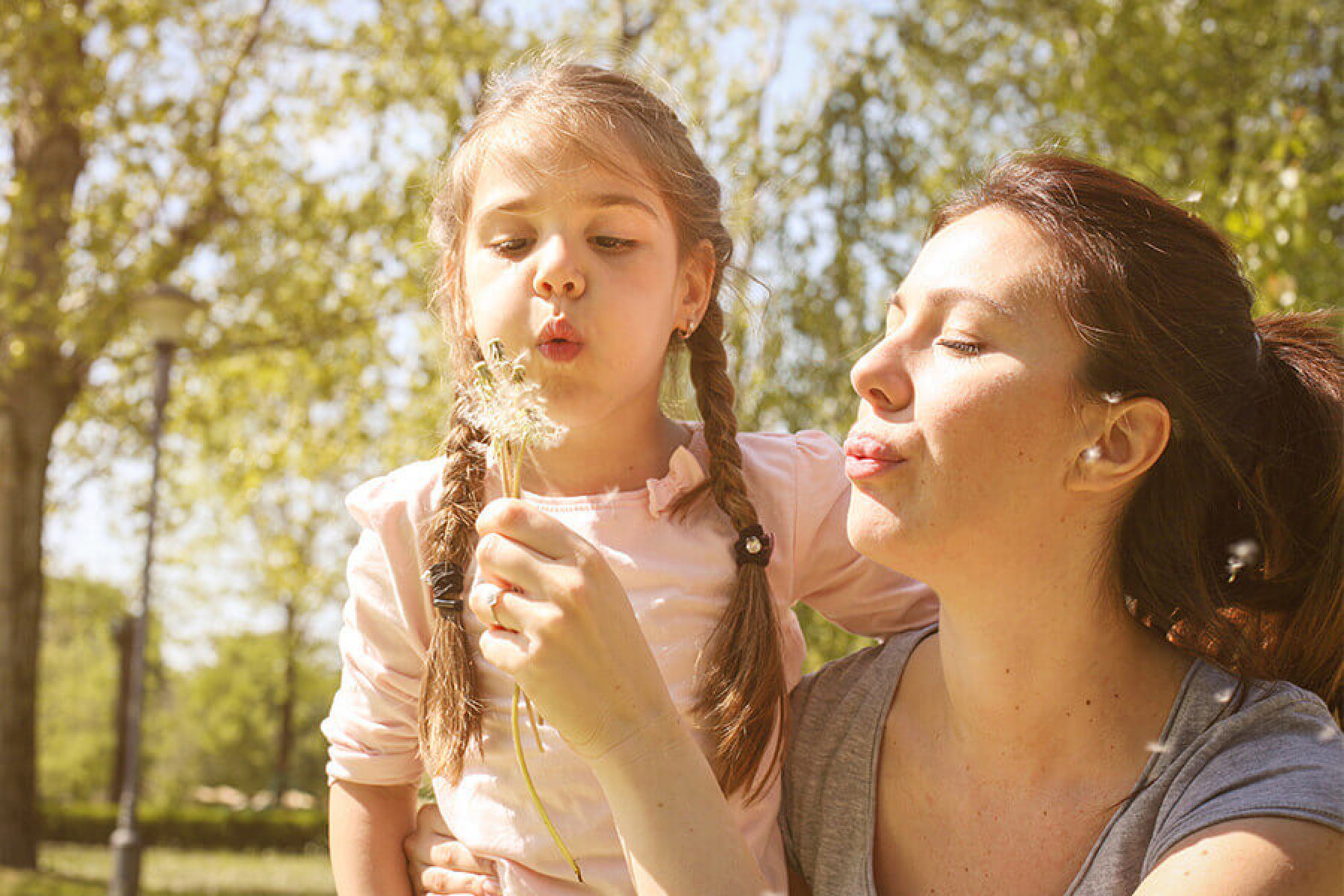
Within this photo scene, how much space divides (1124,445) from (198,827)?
2619 centimetres

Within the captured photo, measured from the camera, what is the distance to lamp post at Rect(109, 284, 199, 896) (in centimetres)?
1089

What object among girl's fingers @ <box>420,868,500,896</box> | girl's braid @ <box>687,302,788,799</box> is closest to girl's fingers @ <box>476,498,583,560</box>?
girl's braid @ <box>687,302,788,799</box>

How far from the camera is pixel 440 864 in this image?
2.28 m

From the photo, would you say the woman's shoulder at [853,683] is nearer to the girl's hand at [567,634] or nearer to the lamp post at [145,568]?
the girl's hand at [567,634]

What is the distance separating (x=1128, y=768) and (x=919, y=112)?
496 inches

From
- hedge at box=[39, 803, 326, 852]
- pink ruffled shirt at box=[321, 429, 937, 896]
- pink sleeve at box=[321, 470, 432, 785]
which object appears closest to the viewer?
pink ruffled shirt at box=[321, 429, 937, 896]

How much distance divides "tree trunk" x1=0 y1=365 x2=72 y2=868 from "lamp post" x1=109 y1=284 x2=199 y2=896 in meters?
2.23

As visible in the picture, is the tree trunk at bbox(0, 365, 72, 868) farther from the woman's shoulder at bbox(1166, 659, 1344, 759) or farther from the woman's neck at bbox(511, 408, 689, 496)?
the woman's shoulder at bbox(1166, 659, 1344, 759)

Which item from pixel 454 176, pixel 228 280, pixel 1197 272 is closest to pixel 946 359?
pixel 1197 272

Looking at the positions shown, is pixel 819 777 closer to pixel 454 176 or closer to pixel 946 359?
pixel 946 359

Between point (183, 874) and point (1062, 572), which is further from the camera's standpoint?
point (183, 874)

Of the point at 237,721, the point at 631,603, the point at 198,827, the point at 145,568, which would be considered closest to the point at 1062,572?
Result: the point at 631,603

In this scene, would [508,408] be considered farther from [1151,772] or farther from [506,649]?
[1151,772]

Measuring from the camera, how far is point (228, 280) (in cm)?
1275
